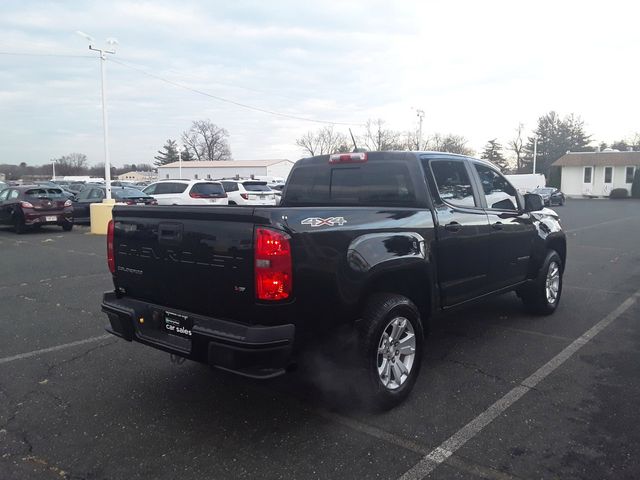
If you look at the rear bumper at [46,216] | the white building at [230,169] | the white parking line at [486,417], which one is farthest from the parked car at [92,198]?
the white building at [230,169]

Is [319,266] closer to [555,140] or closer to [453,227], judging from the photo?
[453,227]

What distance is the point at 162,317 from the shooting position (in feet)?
12.0

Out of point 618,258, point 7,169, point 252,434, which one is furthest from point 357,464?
point 7,169

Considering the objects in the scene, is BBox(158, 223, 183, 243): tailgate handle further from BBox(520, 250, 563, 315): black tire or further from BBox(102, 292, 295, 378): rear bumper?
BBox(520, 250, 563, 315): black tire

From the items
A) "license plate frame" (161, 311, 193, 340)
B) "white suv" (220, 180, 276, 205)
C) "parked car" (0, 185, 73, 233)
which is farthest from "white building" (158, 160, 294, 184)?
"license plate frame" (161, 311, 193, 340)

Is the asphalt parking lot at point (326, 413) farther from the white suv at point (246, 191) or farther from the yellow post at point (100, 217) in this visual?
the white suv at point (246, 191)

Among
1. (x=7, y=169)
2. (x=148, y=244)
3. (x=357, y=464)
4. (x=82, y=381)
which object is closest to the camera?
(x=357, y=464)

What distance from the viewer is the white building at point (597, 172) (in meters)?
51.9

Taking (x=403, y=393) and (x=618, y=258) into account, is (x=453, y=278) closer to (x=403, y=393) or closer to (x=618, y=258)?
(x=403, y=393)

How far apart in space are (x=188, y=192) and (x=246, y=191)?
4.97m

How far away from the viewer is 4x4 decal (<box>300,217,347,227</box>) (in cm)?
329

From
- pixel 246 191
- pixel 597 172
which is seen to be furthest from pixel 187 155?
pixel 246 191

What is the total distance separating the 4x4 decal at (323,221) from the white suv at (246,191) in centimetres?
1766

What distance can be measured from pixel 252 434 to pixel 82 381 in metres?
1.78
